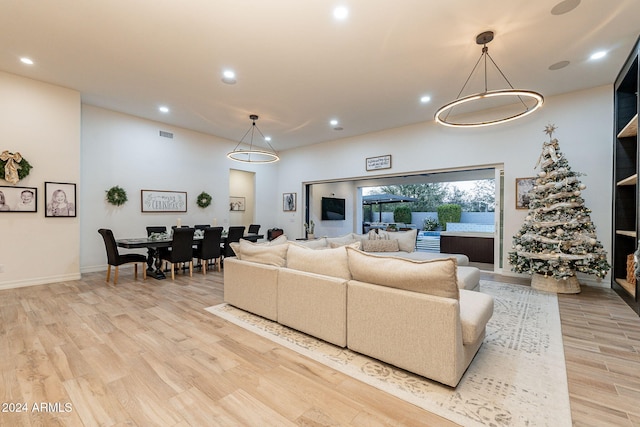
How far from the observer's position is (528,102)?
5.25 m

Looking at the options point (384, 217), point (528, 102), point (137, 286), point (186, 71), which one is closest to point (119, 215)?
point (137, 286)

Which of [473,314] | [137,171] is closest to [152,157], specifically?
[137,171]

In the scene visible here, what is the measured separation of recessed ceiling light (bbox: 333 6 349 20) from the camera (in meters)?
3.00

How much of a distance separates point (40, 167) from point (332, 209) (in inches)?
311

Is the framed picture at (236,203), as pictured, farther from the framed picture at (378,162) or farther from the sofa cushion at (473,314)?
the sofa cushion at (473,314)

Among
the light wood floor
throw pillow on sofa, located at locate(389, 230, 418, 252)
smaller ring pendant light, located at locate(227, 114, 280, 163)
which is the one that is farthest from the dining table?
throw pillow on sofa, located at locate(389, 230, 418, 252)

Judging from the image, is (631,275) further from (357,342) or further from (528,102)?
(357,342)

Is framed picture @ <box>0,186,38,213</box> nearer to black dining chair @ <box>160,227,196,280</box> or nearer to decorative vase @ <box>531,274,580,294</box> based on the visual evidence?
black dining chair @ <box>160,227,196,280</box>

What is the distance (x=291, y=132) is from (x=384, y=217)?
8.82 metres

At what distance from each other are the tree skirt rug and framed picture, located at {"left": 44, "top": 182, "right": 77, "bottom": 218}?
3.97 meters

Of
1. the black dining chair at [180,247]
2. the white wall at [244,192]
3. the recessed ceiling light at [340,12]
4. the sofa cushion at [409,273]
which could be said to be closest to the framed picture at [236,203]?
the white wall at [244,192]

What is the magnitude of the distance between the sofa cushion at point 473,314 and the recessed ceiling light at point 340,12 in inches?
122

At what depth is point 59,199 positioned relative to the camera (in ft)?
16.3

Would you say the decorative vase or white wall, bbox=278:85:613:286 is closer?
the decorative vase
